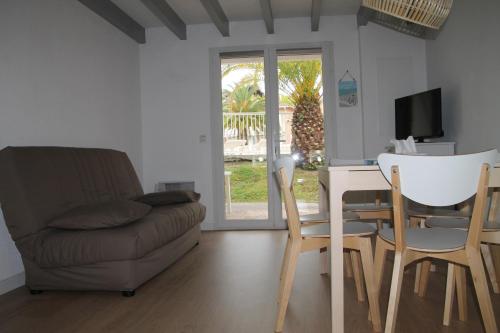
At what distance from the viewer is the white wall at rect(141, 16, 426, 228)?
4680 mm

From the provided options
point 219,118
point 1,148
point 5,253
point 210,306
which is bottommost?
point 210,306

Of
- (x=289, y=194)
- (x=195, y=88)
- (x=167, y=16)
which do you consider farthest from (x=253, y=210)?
(x=289, y=194)

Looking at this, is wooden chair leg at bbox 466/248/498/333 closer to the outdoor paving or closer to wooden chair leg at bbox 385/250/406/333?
wooden chair leg at bbox 385/250/406/333

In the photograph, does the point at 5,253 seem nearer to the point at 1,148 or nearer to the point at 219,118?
the point at 1,148

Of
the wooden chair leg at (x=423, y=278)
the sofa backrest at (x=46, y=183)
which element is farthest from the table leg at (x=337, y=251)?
the sofa backrest at (x=46, y=183)

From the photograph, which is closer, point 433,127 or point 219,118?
point 433,127

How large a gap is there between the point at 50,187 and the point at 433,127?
→ 3.43 metres

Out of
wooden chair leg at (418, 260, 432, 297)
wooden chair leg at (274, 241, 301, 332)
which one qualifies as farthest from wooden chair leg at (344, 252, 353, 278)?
wooden chair leg at (274, 241, 301, 332)

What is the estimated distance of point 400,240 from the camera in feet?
4.96

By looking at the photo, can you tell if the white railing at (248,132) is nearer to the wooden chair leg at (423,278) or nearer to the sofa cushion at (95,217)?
the sofa cushion at (95,217)

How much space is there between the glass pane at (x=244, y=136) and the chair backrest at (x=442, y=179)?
344 centimetres

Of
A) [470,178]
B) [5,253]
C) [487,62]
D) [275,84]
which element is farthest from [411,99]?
[5,253]

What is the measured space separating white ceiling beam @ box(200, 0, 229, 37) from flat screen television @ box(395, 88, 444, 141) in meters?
2.17

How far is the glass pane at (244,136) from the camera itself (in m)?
4.89
